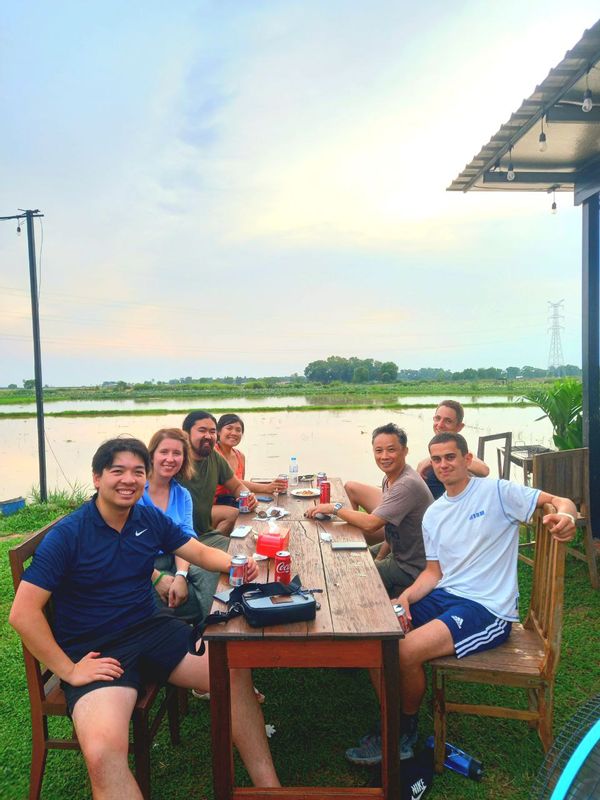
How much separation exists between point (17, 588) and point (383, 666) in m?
1.22

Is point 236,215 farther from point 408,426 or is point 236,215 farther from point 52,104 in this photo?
point 408,426

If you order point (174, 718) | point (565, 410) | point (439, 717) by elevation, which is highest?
point (565, 410)

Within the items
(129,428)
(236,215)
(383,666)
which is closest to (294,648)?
(383,666)

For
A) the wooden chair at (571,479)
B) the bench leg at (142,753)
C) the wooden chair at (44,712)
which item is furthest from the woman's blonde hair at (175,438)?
the wooden chair at (571,479)

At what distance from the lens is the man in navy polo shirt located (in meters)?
1.59

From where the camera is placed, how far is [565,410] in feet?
15.8

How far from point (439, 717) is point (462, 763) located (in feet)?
0.65

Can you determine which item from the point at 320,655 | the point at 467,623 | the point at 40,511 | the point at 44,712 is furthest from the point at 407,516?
the point at 40,511

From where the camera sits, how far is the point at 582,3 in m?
3.06

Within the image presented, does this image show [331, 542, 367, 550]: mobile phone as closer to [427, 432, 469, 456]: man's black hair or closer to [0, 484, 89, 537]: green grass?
[427, 432, 469, 456]: man's black hair

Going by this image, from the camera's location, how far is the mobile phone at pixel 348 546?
2381mm

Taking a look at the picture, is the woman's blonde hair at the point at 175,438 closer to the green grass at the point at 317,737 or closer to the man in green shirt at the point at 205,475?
the man in green shirt at the point at 205,475

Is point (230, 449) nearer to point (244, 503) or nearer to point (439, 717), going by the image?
point (244, 503)

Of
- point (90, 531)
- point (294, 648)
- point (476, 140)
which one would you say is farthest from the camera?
point (476, 140)
